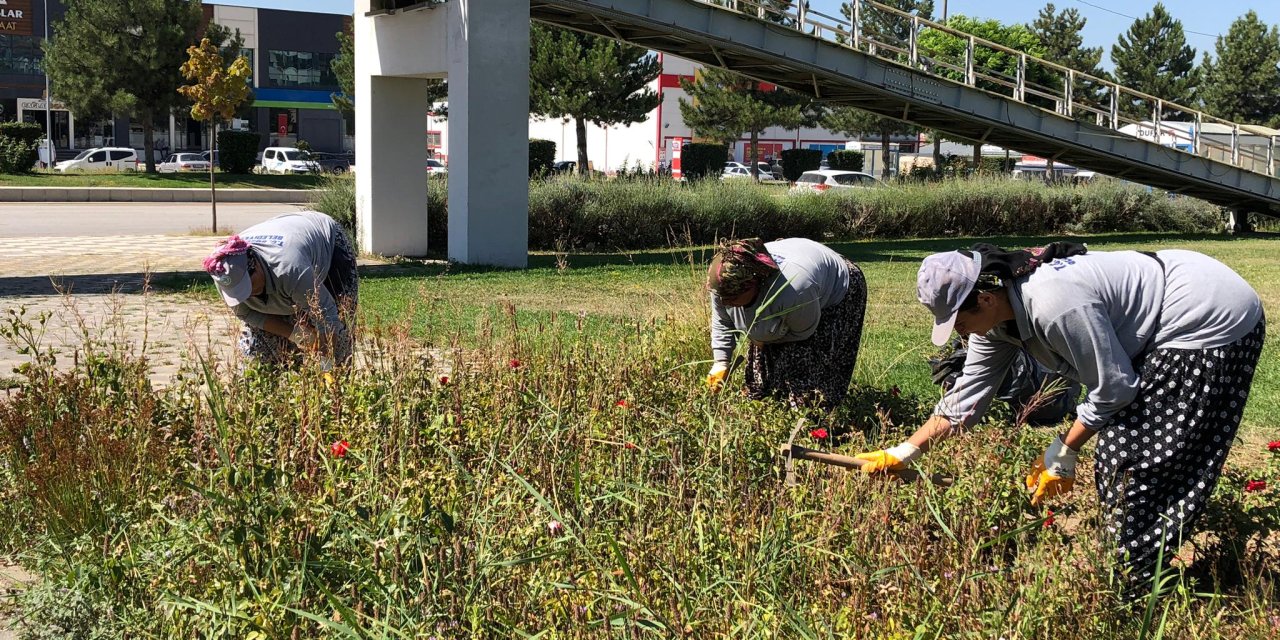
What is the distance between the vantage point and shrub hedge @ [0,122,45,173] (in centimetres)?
3631

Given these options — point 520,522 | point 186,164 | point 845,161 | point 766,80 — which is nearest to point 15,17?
point 186,164

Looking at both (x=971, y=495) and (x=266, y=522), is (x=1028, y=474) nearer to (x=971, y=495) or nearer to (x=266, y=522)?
(x=971, y=495)

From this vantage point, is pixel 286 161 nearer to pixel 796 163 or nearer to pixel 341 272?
pixel 796 163

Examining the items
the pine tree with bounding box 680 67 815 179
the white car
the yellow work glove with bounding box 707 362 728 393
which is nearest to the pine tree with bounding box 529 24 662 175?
the pine tree with bounding box 680 67 815 179

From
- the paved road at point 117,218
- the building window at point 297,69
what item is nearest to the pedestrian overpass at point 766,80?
the paved road at point 117,218

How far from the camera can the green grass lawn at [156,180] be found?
3372cm

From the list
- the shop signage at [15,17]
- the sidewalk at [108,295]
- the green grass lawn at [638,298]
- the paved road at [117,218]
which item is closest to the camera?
the green grass lawn at [638,298]

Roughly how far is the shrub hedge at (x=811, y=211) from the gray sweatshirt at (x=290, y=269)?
1025cm

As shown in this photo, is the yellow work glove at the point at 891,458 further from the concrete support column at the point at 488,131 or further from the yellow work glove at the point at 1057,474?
the concrete support column at the point at 488,131

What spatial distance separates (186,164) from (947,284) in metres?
47.2

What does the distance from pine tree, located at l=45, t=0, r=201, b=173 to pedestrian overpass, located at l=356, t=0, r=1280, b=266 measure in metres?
23.4

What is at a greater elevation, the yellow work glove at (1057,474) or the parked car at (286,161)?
the parked car at (286,161)

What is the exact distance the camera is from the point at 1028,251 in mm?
3846

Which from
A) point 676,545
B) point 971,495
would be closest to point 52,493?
point 676,545
